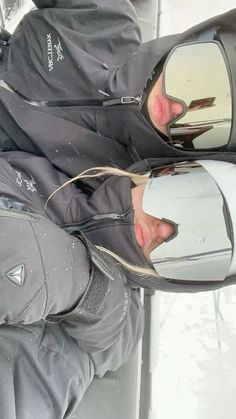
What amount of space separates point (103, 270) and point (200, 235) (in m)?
0.15

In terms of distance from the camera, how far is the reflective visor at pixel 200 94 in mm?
821

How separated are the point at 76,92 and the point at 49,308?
1.28 ft

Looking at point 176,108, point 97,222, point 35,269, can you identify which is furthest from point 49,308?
point 176,108

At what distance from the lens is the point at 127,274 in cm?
87

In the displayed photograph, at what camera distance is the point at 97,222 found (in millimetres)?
833

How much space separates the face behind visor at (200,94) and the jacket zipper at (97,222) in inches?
5.8

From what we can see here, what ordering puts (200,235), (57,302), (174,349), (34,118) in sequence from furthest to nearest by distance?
(174,349) < (34,118) < (200,235) < (57,302)

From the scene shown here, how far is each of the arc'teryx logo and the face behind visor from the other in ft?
1.16

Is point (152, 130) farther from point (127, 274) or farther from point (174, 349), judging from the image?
point (174, 349)

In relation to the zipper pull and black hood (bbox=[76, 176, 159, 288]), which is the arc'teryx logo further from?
the zipper pull

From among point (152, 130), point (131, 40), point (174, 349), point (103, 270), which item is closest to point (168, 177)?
point (152, 130)

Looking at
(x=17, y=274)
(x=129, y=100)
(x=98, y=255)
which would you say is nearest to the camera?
(x=17, y=274)

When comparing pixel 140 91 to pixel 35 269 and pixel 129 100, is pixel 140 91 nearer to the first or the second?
pixel 129 100

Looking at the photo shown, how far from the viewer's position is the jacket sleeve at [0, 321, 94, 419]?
2.41 ft
